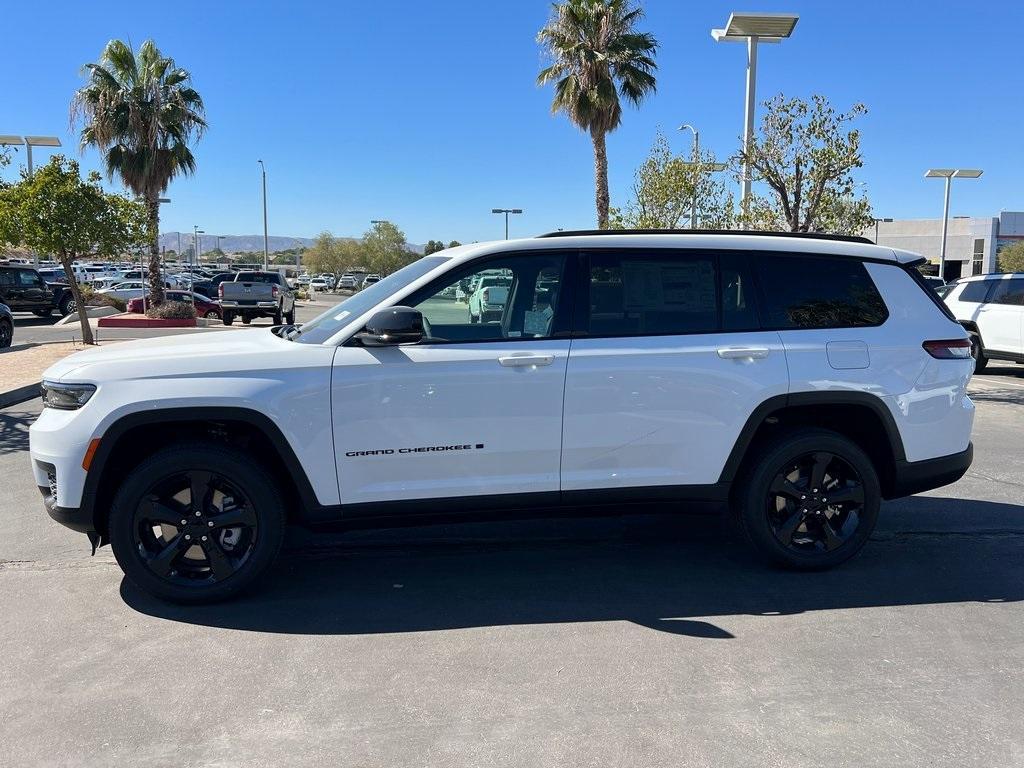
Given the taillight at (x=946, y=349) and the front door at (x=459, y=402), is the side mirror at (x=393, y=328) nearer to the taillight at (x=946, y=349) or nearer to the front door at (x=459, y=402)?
the front door at (x=459, y=402)

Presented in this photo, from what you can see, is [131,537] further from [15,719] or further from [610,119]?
[610,119]

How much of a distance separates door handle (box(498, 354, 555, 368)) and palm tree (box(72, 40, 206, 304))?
2445 centimetres

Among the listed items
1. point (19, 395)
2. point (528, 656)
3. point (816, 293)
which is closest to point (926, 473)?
point (816, 293)

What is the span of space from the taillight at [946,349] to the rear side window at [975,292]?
1109cm

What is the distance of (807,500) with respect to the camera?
180 inches

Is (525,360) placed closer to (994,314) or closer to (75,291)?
(994,314)

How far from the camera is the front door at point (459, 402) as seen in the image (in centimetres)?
406

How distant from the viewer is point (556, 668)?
3559mm

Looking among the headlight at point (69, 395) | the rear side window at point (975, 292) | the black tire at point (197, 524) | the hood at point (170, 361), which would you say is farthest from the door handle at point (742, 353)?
the rear side window at point (975, 292)

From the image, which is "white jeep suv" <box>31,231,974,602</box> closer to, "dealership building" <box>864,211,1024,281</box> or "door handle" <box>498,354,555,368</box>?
"door handle" <box>498,354,555,368</box>

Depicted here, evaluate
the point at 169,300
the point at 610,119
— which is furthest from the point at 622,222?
the point at 169,300

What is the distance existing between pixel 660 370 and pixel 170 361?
8.11 ft

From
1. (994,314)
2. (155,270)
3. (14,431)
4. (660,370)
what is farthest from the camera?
(155,270)

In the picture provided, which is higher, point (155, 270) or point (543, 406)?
point (155, 270)
